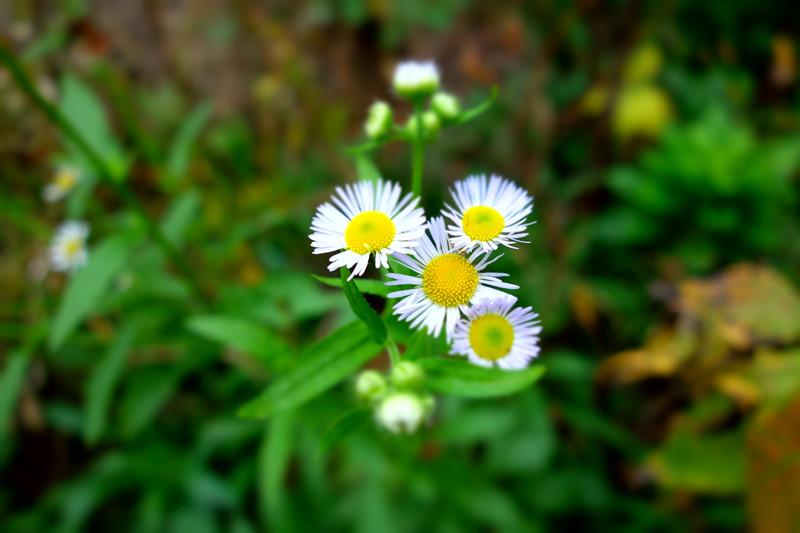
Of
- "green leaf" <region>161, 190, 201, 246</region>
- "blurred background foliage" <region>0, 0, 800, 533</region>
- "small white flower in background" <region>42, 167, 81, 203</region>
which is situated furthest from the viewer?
"small white flower in background" <region>42, 167, 81, 203</region>

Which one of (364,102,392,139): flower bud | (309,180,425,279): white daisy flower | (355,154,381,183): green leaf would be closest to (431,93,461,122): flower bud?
(364,102,392,139): flower bud

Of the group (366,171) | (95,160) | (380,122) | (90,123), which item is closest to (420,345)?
(366,171)

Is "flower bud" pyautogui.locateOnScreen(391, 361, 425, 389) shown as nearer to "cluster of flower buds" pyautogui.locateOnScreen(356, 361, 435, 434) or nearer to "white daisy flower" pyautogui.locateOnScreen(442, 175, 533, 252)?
"cluster of flower buds" pyautogui.locateOnScreen(356, 361, 435, 434)

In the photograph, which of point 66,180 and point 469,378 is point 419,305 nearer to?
point 469,378

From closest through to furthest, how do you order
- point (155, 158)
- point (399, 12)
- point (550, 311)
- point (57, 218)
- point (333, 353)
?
point (333, 353) < point (550, 311) < point (155, 158) < point (57, 218) < point (399, 12)

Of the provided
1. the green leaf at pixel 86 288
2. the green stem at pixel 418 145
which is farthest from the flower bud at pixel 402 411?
the green leaf at pixel 86 288

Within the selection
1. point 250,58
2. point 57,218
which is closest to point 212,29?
point 250,58

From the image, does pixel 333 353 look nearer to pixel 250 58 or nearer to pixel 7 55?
pixel 7 55
